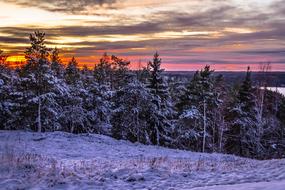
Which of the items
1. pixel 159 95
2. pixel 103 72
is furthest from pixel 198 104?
pixel 103 72

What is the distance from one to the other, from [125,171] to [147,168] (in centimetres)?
87

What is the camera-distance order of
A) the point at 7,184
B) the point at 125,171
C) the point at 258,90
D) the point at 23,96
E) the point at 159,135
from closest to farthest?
the point at 7,184
the point at 125,171
the point at 23,96
the point at 159,135
the point at 258,90

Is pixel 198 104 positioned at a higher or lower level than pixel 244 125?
higher

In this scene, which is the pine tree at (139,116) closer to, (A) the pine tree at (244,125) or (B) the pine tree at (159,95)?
(B) the pine tree at (159,95)

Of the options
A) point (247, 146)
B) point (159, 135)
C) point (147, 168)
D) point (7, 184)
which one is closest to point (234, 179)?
point (147, 168)

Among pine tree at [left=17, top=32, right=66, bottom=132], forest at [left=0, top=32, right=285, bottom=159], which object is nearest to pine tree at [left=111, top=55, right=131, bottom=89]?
forest at [left=0, top=32, right=285, bottom=159]

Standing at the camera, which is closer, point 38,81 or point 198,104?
point 38,81

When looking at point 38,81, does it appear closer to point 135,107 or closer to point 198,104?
point 135,107

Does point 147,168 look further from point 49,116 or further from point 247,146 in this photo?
point 247,146

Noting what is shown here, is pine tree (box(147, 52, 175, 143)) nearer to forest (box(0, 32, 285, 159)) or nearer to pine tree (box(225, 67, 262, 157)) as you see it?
forest (box(0, 32, 285, 159))

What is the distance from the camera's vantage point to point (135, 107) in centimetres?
3962

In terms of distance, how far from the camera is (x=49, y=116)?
4028 cm

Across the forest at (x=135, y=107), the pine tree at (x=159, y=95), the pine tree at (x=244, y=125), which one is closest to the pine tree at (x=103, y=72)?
the forest at (x=135, y=107)

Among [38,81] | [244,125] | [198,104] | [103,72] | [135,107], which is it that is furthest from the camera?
[103,72]
